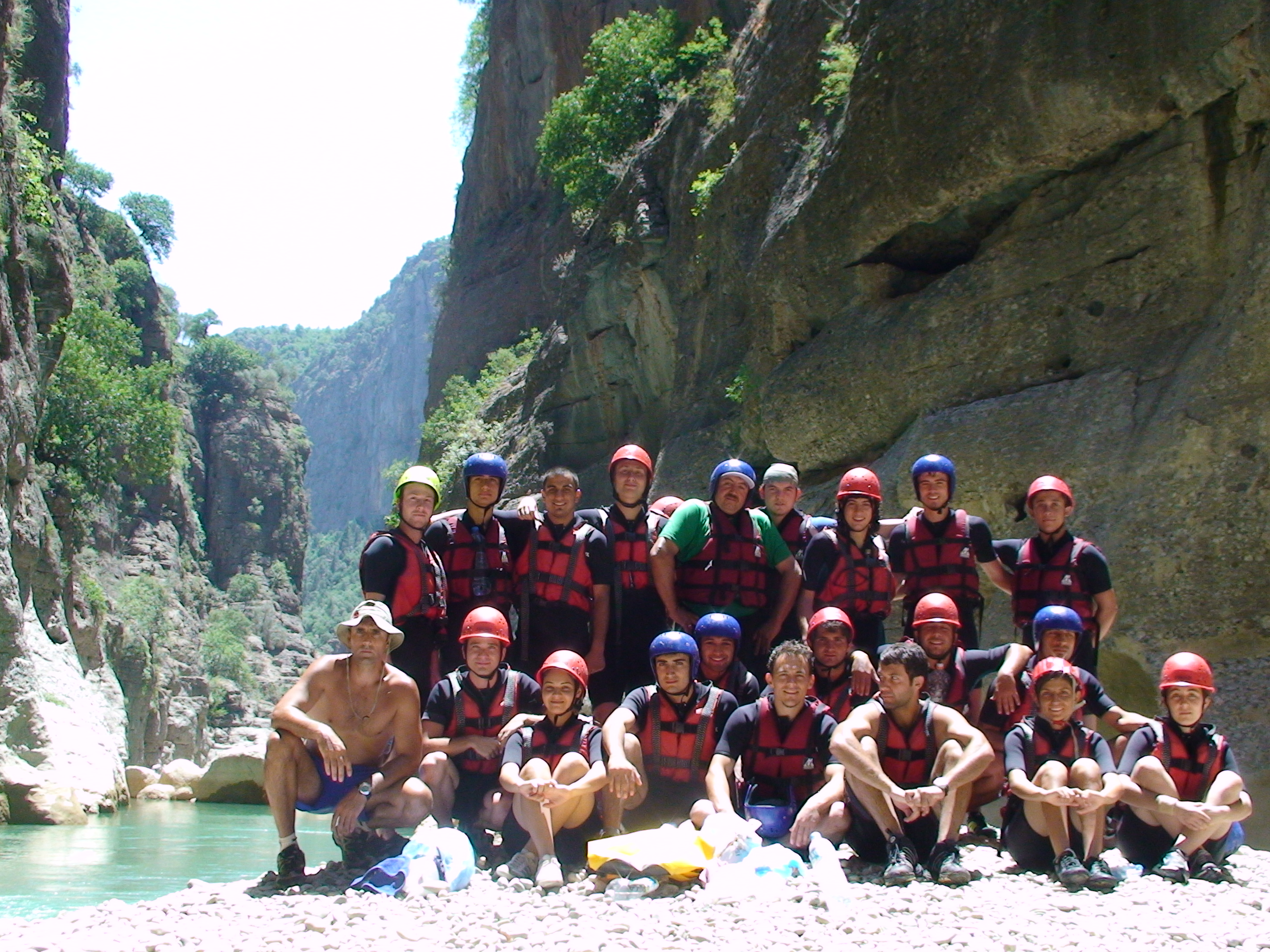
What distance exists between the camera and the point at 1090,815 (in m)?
5.12

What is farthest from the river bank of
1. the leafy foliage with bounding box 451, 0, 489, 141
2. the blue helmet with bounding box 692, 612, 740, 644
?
the leafy foliage with bounding box 451, 0, 489, 141

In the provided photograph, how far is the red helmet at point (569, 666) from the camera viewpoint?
5.60m

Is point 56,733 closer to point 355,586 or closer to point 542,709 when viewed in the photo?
point 542,709

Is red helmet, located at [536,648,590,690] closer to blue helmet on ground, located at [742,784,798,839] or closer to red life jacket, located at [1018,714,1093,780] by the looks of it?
blue helmet on ground, located at [742,784,798,839]

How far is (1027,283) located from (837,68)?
3.78 metres

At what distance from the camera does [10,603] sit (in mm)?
15039

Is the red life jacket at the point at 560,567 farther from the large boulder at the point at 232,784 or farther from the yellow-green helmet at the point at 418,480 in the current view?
the large boulder at the point at 232,784

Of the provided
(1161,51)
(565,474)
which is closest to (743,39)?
(1161,51)

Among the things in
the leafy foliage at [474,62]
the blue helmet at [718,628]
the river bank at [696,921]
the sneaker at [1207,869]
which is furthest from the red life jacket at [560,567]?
the leafy foliage at [474,62]

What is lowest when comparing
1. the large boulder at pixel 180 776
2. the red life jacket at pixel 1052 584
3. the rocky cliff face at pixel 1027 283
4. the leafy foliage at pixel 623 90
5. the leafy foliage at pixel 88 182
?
the large boulder at pixel 180 776

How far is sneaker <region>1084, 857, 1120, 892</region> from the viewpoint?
4.90 metres

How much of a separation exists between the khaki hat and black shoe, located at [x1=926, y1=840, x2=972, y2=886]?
8.82 feet

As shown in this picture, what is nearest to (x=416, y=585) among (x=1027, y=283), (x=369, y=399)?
(x=1027, y=283)

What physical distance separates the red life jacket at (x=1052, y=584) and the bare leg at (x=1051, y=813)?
48.8 inches
